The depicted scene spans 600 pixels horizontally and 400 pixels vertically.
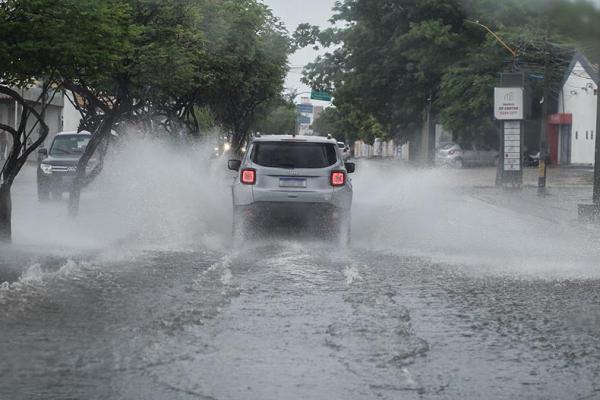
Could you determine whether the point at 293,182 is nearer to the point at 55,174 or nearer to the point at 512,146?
the point at 55,174

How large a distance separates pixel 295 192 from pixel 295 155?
645mm

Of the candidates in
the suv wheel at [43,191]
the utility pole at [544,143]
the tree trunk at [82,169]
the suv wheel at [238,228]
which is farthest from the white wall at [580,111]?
the suv wheel at [238,228]

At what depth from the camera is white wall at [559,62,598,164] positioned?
62219 mm

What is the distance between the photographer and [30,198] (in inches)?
1147

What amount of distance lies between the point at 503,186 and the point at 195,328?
32.9 meters

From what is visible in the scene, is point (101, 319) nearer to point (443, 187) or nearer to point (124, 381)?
point (124, 381)

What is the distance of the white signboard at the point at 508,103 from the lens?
133 feet

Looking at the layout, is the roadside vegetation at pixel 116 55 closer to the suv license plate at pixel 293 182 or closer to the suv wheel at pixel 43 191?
the suv wheel at pixel 43 191

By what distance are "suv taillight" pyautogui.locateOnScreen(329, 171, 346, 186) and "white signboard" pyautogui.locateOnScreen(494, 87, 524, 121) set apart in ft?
80.9

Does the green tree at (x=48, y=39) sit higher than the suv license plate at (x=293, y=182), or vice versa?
the green tree at (x=48, y=39)

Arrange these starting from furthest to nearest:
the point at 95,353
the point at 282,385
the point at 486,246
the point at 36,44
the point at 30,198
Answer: the point at 30,198 < the point at 486,246 < the point at 36,44 < the point at 95,353 < the point at 282,385

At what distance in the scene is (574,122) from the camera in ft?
213

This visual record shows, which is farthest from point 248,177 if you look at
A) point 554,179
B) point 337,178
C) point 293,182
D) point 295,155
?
point 554,179

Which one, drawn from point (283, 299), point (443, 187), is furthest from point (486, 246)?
point (443, 187)
